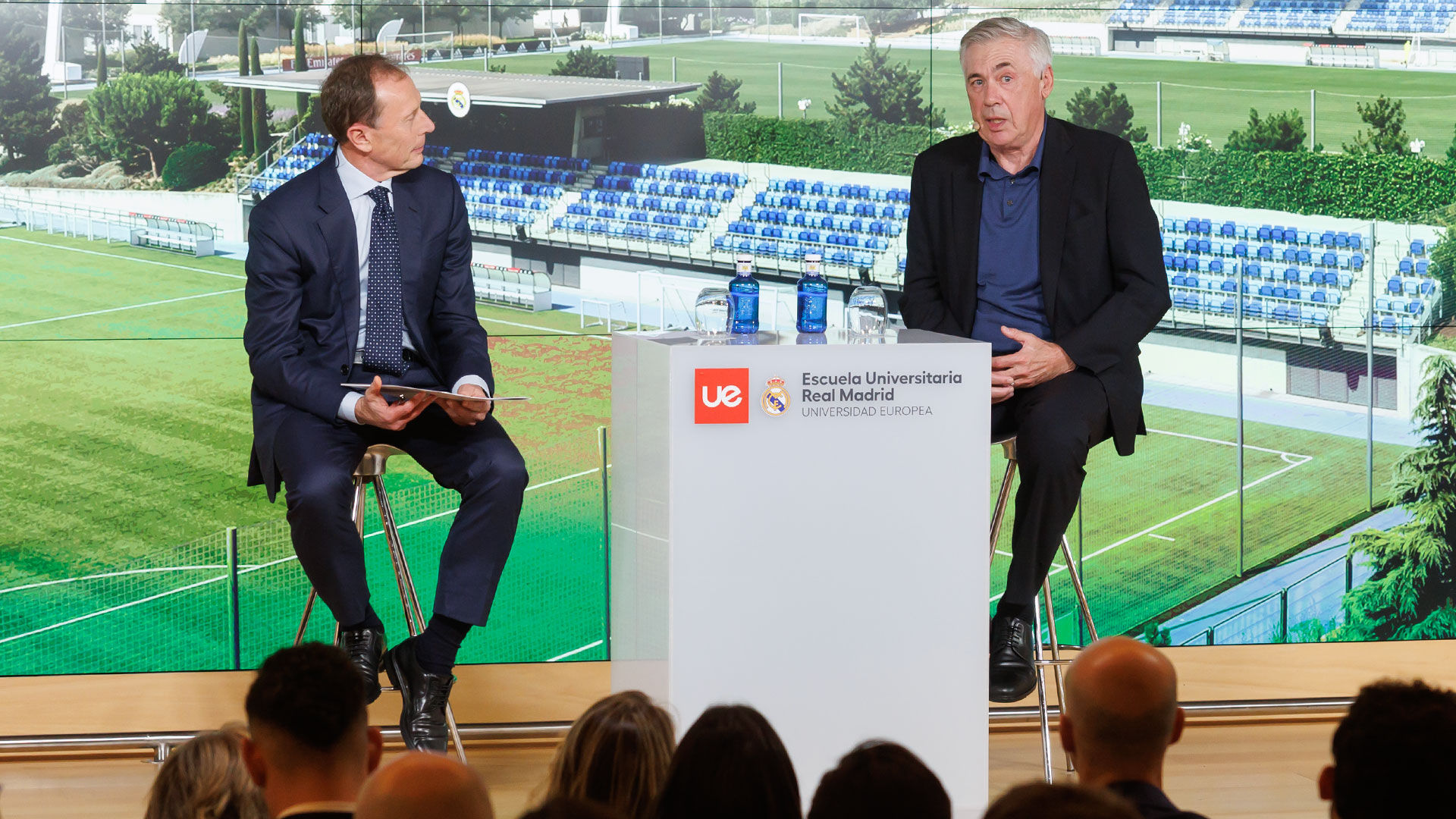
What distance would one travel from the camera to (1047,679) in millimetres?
3738

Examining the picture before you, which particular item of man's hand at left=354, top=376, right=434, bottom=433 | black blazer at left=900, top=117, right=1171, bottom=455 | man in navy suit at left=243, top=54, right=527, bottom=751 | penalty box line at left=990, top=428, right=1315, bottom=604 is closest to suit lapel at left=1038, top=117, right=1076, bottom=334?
black blazer at left=900, top=117, right=1171, bottom=455

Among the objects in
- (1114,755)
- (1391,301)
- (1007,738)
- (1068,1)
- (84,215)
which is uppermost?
(1068,1)

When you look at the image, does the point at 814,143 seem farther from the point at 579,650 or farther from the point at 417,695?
the point at 417,695

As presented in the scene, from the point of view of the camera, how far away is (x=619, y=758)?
5.64 feet

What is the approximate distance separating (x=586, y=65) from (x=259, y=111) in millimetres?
1452

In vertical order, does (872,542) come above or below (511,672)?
above

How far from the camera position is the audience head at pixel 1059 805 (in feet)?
→ 3.85

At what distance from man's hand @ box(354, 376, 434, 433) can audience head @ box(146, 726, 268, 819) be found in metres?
0.98

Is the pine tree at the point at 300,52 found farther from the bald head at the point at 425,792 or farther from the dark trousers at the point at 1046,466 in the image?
the bald head at the point at 425,792

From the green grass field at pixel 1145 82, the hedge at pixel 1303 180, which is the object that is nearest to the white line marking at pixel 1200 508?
the hedge at pixel 1303 180

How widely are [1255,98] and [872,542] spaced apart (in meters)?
4.98

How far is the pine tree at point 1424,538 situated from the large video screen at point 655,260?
0.01m

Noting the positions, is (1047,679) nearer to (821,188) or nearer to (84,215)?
(821,188)

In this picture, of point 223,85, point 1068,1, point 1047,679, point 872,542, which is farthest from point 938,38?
point 872,542
